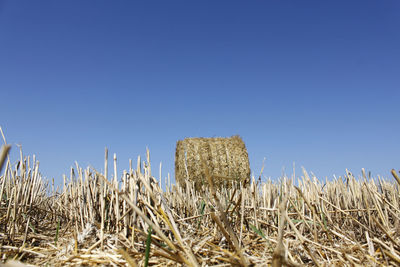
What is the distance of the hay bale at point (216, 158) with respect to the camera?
7.40m

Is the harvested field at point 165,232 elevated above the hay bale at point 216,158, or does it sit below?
below

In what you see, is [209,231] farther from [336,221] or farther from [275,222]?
[336,221]

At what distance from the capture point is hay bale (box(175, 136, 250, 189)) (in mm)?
7402

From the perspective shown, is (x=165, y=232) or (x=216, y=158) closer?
(x=165, y=232)

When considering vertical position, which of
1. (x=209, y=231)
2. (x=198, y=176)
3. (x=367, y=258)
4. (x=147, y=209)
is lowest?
(x=367, y=258)

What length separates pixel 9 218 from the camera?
90.7 inches

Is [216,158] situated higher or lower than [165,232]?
higher

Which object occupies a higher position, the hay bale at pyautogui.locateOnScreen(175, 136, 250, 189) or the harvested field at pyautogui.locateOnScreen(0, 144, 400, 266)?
the hay bale at pyautogui.locateOnScreen(175, 136, 250, 189)

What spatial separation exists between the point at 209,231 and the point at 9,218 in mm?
1469

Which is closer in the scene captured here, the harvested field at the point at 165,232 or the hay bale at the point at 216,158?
the harvested field at the point at 165,232

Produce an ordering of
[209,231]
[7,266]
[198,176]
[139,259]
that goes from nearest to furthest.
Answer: [7,266] < [139,259] < [209,231] < [198,176]

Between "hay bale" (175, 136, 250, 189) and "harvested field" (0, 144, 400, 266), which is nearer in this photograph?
"harvested field" (0, 144, 400, 266)

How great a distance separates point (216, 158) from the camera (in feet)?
25.0

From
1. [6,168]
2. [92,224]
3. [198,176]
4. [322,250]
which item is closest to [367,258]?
[322,250]
